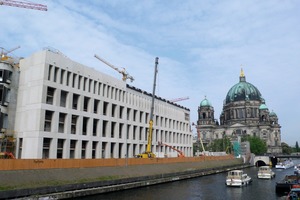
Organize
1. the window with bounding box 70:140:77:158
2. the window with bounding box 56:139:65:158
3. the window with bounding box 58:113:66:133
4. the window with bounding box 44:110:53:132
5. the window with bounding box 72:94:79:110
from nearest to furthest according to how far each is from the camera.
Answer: the window with bounding box 44:110:53:132 < the window with bounding box 56:139:65:158 < the window with bounding box 58:113:66:133 < the window with bounding box 70:140:77:158 < the window with bounding box 72:94:79:110

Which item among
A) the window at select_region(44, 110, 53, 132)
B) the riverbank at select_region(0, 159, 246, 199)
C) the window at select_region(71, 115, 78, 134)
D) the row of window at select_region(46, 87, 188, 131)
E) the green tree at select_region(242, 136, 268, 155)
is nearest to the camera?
the riverbank at select_region(0, 159, 246, 199)

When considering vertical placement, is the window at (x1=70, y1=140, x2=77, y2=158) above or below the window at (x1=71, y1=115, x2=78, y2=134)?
below

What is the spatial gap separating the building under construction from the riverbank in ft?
46.2

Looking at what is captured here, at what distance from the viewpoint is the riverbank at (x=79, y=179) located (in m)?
36.1

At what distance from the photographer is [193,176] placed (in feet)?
253

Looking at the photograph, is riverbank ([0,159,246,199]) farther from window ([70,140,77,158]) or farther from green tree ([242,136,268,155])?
green tree ([242,136,268,155])

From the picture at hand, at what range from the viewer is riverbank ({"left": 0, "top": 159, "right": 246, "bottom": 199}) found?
118ft

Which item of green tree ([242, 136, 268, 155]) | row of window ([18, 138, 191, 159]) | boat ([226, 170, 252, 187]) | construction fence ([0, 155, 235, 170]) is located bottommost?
boat ([226, 170, 252, 187])

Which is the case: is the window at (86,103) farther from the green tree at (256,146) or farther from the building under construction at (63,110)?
the green tree at (256,146)

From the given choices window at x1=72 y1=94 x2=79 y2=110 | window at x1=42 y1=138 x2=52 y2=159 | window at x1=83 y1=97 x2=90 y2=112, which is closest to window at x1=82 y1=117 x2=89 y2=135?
window at x1=83 y1=97 x2=90 y2=112

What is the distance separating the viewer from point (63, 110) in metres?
62.1

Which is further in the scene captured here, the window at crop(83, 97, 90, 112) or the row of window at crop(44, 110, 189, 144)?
the window at crop(83, 97, 90, 112)

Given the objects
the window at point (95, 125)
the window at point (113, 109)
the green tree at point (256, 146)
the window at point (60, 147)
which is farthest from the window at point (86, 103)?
the green tree at point (256, 146)

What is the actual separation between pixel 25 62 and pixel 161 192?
40.5 meters
